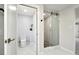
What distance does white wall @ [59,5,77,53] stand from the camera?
172 cm

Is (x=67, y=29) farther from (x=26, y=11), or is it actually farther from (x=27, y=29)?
(x=26, y=11)

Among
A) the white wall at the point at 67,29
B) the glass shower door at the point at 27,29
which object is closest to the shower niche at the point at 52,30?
the white wall at the point at 67,29

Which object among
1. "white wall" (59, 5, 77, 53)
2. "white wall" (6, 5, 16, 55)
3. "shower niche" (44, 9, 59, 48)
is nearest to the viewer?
"white wall" (6, 5, 16, 55)

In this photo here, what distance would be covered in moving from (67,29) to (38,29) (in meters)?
0.86

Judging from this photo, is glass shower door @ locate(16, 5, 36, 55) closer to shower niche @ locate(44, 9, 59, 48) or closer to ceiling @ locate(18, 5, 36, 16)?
ceiling @ locate(18, 5, 36, 16)

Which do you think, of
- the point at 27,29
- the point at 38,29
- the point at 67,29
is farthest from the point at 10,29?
the point at 67,29

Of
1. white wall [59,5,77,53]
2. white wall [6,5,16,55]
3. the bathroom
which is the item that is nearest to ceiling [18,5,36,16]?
the bathroom

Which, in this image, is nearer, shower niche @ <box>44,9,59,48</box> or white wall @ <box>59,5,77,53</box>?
white wall @ <box>59,5,77,53</box>

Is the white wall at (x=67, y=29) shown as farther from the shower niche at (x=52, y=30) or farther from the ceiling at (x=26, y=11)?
the ceiling at (x=26, y=11)

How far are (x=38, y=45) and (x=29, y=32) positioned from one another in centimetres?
39

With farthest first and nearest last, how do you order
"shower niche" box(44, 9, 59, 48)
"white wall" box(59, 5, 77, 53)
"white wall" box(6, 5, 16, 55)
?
"shower niche" box(44, 9, 59, 48) → "white wall" box(59, 5, 77, 53) → "white wall" box(6, 5, 16, 55)
